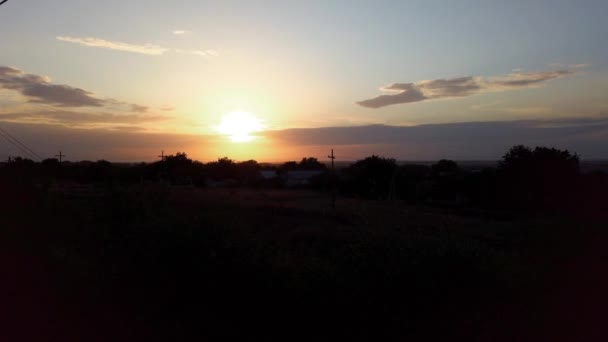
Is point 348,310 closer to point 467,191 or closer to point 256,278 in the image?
point 256,278

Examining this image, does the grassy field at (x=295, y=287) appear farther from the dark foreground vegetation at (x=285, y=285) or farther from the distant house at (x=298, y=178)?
the distant house at (x=298, y=178)

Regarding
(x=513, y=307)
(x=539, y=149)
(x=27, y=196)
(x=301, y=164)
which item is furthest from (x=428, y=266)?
(x=301, y=164)

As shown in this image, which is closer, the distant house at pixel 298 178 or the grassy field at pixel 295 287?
the grassy field at pixel 295 287

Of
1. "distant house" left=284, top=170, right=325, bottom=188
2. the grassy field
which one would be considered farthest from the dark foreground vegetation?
"distant house" left=284, top=170, right=325, bottom=188

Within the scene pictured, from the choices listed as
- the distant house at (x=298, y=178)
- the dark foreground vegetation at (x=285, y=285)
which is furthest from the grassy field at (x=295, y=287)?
the distant house at (x=298, y=178)

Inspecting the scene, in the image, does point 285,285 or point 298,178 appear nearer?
point 285,285

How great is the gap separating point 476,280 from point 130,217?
7.32 m

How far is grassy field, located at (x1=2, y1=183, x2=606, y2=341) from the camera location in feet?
28.7

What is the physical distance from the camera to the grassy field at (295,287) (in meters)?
8.73

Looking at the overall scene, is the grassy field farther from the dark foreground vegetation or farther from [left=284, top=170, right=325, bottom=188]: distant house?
[left=284, top=170, right=325, bottom=188]: distant house

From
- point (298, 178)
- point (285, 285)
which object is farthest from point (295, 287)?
point (298, 178)

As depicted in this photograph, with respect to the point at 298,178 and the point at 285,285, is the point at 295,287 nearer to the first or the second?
the point at 285,285

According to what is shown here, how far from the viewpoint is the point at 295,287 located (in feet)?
30.3

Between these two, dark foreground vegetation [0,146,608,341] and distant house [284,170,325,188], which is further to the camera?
distant house [284,170,325,188]
